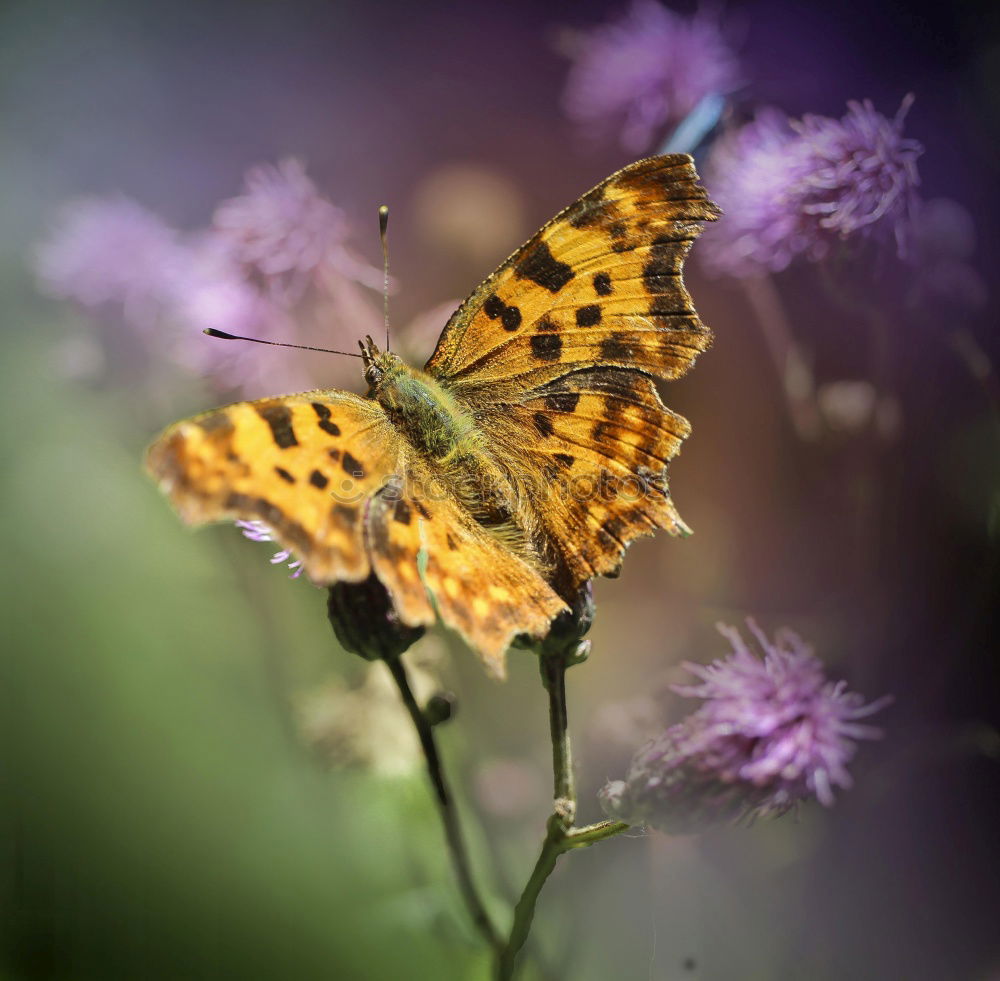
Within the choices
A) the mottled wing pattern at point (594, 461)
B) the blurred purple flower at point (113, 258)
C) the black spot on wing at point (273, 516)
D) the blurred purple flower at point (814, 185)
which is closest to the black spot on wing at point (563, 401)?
the mottled wing pattern at point (594, 461)

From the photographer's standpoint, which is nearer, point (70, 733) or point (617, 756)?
point (617, 756)

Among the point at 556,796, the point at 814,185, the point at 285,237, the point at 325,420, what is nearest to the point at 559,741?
the point at 556,796

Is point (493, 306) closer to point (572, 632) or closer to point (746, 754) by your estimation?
point (572, 632)

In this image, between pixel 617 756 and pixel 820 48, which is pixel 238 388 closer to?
pixel 617 756

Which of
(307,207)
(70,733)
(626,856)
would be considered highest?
(307,207)

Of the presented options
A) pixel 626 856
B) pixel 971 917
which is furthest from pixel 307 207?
pixel 971 917

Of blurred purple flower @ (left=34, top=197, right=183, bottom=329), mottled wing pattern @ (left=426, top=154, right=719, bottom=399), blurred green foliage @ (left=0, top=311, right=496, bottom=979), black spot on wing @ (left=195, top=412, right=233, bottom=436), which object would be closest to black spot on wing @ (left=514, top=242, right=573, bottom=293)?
mottled wing pattern @ (left=426, top=154, right=719, bottom=399)

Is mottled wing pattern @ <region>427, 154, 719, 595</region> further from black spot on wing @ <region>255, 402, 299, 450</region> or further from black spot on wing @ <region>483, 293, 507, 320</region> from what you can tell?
black spot on wing @ <region>255, 402, 299, 450</region>
